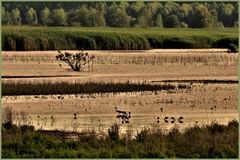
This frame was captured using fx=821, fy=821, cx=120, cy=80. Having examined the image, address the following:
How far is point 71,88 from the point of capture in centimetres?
3400

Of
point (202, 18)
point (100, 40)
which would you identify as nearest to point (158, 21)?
point (202, 18)

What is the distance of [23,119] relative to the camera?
971 inches

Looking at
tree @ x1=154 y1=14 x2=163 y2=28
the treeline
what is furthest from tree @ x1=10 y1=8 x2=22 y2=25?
the treeline

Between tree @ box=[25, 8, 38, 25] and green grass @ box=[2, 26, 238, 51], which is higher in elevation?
tree @ box=[25, 8, 38, 25]

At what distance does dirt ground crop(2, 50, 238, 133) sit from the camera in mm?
25062

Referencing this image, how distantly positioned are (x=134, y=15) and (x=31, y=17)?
15.5m

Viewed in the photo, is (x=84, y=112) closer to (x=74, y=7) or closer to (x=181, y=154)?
(x=181, y=154)

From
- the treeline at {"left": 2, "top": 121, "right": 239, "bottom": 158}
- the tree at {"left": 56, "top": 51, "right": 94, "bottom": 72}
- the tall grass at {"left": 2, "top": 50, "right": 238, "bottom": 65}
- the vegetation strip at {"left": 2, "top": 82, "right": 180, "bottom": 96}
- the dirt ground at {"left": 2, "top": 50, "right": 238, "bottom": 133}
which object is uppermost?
the tall grass at {"left": 2, "top": 50, "right": 238, "bottom": 65}

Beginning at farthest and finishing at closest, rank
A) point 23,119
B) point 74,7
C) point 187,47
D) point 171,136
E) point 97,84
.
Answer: point 74,7 → point 187,47 → point 97,84 → point 23,119 → point 171,136

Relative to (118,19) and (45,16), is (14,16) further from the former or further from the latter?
(118,19)

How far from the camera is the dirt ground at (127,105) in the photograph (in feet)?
82.2

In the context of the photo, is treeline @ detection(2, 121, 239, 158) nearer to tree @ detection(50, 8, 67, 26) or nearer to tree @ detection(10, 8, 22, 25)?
tree @ detection(50, 8, 67, 26)

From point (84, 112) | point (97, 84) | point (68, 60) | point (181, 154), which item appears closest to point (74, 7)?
point (68, 60)

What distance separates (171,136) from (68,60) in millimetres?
25943
